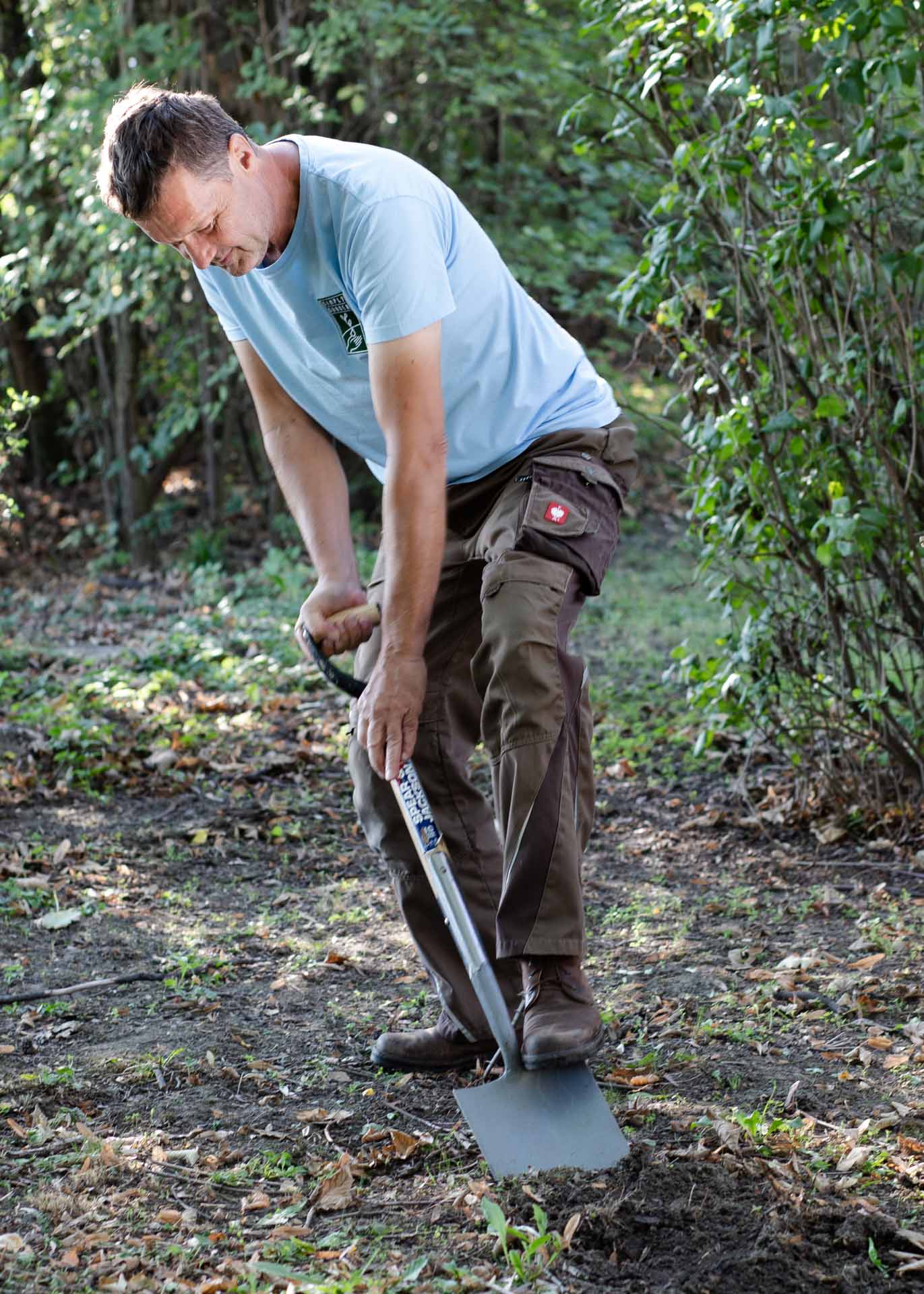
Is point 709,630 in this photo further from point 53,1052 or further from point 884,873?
point 53,1052

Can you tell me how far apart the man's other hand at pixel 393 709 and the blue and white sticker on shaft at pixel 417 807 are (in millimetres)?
58

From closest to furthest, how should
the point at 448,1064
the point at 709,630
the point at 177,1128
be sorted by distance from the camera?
the point at 177,1128 → the point at 448,1064 → the point at 709,630

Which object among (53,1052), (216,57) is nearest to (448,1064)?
(53,1052)

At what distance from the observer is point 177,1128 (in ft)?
8.38

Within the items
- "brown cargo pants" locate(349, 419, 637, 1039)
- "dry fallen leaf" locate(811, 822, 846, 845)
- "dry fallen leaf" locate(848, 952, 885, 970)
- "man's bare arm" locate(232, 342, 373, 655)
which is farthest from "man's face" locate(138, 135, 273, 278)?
"dry fallen leaf" locate(811, 822, 846, 845)

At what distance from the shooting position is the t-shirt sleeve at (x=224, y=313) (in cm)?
288

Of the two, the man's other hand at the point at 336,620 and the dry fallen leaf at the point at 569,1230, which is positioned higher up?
the man's other hand at the point at 336,620

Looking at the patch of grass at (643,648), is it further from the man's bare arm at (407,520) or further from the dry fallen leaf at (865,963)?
the man's bare arm at (407,520)

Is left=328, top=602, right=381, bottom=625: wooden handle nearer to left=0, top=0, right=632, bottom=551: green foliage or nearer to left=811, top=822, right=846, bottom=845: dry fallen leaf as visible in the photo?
left=811, top=822, right=846, bottom=845: dry fallen leaf

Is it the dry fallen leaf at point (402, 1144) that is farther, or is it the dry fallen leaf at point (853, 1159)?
the dry fallen leaf at point (402, 1144)

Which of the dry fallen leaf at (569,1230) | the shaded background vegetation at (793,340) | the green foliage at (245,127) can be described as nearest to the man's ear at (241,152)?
the shaded background vegetation at (793,340)

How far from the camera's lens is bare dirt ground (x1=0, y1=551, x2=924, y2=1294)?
2072 millimetres

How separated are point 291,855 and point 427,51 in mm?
6303

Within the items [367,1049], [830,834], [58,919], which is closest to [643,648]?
[830,834]
